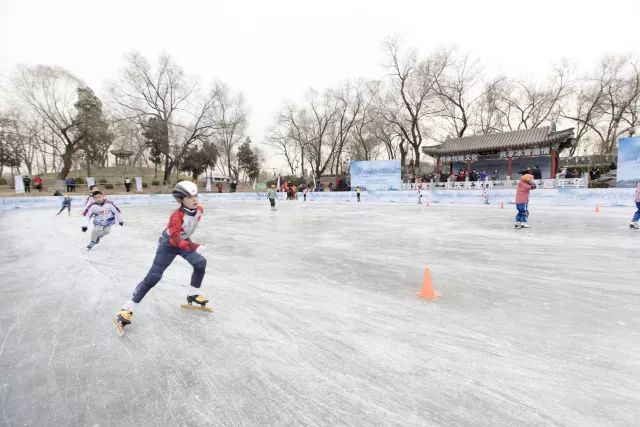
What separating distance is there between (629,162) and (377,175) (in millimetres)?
14941

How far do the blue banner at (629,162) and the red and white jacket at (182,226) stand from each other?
21796 millimetres

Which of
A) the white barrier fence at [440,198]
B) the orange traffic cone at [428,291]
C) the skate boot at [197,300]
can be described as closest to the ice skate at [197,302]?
the skate boot at [197,300]

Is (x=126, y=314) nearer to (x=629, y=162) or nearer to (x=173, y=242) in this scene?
(x=173, y=242)

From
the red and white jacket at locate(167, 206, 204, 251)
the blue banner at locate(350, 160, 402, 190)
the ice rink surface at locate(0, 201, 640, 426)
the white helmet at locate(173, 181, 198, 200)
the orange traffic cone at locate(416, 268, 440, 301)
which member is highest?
the blue banner at locate(350, 160, 402, 190)

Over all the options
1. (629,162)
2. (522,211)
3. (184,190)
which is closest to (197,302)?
(184,190)

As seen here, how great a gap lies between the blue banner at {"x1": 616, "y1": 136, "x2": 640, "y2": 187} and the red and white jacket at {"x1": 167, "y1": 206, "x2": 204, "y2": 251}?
21.8 metres

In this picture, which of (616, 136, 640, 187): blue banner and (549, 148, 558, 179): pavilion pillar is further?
(549, 148, 558, 179): pavilion pillar

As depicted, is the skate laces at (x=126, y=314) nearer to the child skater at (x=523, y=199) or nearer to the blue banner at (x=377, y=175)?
the child skater at (x=523, y=199)

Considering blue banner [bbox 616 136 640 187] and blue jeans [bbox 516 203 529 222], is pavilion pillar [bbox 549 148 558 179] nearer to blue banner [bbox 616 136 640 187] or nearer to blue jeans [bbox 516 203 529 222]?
blue banner [bbox 616 136 640 187]

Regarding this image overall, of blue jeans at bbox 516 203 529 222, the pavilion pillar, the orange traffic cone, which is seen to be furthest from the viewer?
the pavilion pillar

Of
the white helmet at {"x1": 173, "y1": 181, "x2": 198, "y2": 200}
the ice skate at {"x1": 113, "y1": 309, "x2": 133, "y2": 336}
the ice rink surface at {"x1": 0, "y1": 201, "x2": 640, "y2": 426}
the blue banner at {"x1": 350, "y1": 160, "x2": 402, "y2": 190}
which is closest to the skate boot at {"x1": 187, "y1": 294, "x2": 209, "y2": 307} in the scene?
the ice rink surface at {"x1": 0, "y1": 201, "x2": 640, "y2": 426}

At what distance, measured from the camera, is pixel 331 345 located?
2.73 m

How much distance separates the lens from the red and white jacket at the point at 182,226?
307cm

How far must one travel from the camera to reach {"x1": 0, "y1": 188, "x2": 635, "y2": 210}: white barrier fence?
50.9 feet
